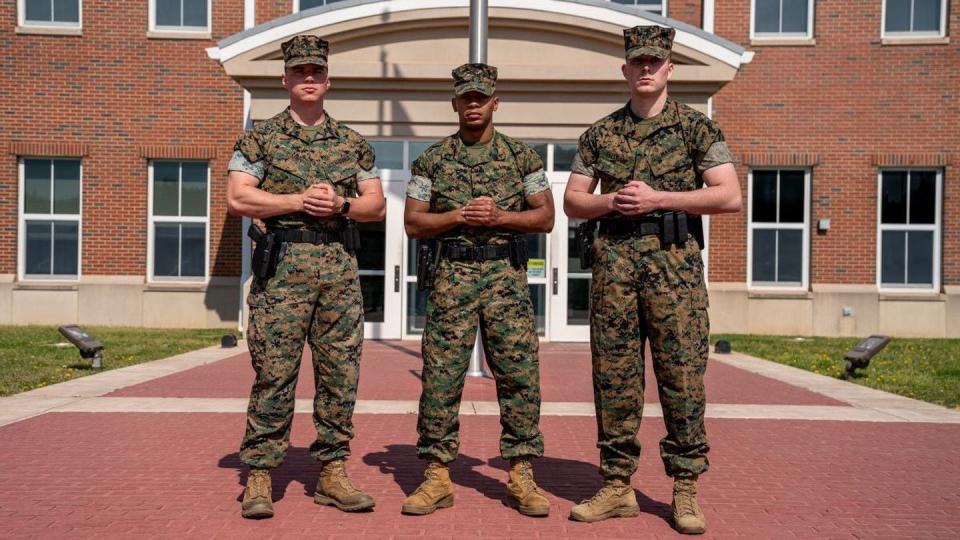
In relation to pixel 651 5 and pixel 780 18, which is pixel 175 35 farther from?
pixel 780 18

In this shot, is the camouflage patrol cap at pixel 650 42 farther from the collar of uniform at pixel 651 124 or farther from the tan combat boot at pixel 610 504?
the tan combat boot at pixel 610 504

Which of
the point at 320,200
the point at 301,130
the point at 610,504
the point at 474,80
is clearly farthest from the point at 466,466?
the point at 474,80

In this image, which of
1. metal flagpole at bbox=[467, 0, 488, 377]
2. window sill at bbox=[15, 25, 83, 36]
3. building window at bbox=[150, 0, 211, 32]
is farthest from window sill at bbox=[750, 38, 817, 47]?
window sill at bbox=[15, 25, 83, 36]

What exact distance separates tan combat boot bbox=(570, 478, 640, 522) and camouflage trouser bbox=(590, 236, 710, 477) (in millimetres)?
75

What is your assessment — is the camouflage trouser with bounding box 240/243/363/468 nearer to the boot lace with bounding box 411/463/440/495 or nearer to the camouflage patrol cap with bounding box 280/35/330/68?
the boot lace with bounding box 411/463/440/495

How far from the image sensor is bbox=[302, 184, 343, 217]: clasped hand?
13.7 ft

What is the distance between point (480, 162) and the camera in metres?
4.47

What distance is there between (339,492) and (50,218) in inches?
542

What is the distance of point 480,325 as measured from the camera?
4.49m

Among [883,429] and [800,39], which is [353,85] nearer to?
[800,39]

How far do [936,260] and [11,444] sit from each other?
606 inches

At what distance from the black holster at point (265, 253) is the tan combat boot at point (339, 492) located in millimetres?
1056

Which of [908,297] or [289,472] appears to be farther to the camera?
[908,297]

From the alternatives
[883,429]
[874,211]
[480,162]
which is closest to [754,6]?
[874,211]
